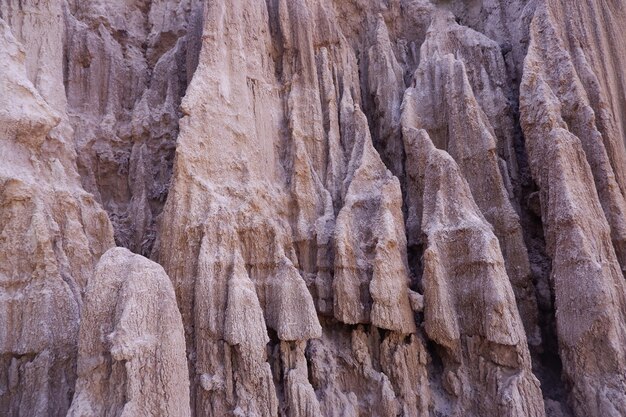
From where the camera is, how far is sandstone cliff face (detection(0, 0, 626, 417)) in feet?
28.2

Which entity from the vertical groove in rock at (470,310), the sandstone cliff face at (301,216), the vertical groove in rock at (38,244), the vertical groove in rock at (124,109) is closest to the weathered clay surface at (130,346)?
the sandstone cliff face at (301,216)

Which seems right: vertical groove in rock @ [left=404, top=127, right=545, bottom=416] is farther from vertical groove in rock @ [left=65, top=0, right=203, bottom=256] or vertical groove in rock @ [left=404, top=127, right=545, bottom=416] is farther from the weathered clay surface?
vertical groove in rock @ [left=65, top=0, right=203, bottom=256]

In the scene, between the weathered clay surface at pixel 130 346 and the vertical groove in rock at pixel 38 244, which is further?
the vertical groove in rock at pixel 38 244

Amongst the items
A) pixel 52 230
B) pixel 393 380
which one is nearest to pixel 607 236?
pixel 393 380

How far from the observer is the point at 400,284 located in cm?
1113

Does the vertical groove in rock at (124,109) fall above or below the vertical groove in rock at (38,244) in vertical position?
above

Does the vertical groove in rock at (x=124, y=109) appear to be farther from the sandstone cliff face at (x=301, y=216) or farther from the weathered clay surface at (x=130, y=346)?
the weathered clay surface at (x=130, y=346)

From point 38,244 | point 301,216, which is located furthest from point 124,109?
point 301,216

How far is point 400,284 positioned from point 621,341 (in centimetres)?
491

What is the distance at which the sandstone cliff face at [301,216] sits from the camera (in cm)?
860

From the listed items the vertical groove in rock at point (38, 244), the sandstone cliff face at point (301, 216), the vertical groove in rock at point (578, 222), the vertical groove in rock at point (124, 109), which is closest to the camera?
the vertical groove in rock at point (38, 244)

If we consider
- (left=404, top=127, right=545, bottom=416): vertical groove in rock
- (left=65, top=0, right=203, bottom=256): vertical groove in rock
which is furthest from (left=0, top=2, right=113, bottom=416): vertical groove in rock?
(left=404, top=127, right=545, bottom=416): vertical groove in rock

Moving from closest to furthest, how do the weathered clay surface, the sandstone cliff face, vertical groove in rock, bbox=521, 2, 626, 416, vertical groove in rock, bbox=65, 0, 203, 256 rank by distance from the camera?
1. the weathered clay surface
2. the sandstone cliff face
3. vertical groove in rock, bbox=521, 2, 626, 416
4. vertical groove in rock, bbox=65, 0, 203, 256

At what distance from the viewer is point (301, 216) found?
12.2m
